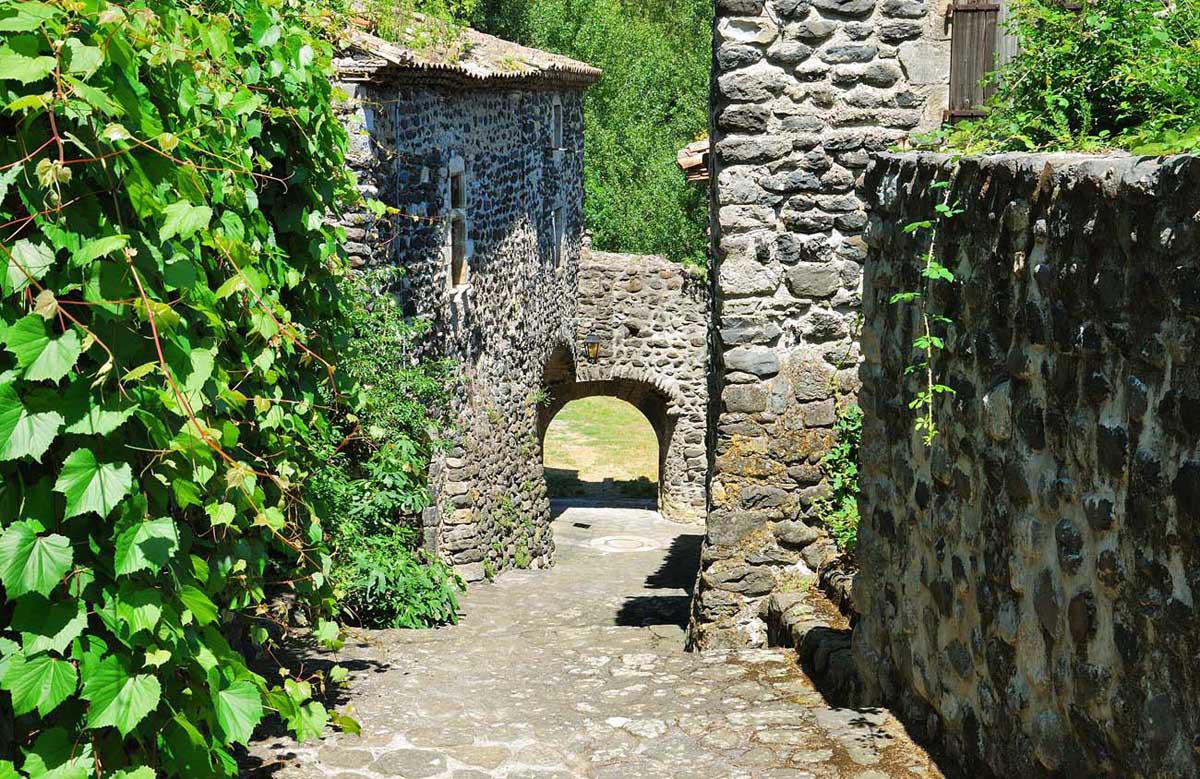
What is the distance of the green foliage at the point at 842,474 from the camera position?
6711mm

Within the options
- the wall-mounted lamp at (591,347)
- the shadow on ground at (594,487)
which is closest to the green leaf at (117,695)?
the wall-mounted lamp at (591,347)

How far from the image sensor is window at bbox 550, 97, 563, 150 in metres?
17.0

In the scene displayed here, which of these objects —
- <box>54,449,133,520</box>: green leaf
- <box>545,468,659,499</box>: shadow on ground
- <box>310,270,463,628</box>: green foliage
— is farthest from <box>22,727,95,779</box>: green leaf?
<box>545,468,659,499</box>: shadow on ground

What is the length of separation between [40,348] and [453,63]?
8609 mm

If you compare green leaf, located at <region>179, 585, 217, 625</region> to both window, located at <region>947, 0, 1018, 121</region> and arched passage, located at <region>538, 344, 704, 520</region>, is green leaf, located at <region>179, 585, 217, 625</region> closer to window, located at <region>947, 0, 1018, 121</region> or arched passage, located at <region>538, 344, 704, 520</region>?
window, located at <region>947, 0, 1018, 121</region>

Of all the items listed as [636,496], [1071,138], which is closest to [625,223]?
[636,496]

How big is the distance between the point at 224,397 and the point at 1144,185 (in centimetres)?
211

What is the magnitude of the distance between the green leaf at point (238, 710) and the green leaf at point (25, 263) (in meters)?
1.07

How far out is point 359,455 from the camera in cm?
882

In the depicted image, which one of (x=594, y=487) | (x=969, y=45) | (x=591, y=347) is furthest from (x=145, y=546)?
(x=594, y=487)

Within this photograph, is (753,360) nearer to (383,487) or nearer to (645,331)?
(383,487)

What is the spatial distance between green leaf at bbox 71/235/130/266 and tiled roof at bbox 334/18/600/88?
484cm

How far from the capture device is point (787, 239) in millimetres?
6660

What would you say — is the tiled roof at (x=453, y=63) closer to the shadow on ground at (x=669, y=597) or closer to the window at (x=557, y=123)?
the window at (x=557, y=123)
